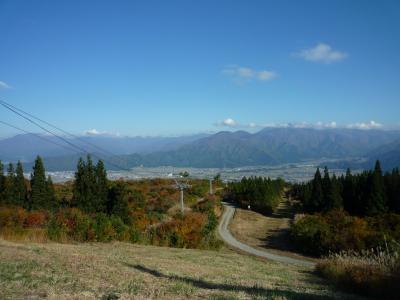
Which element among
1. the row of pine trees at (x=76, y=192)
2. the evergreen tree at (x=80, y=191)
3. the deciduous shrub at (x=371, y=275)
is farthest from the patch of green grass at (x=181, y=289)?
the evergreen tree at (x=80, y=191)

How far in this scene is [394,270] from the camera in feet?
31.7

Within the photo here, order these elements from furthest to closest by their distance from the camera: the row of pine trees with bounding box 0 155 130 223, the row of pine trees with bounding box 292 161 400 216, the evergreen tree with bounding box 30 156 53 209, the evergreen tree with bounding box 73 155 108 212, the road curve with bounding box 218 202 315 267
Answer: the row of pine trees with bounding box 292 161 400 216
the evergreen tree with bounding box 30 156 53 209
the evergreen tree with bounding box 73 155 108 212
the row of pine trees with bounding box 0 155 130 223
the road curve with bounding box 218 202 315 267

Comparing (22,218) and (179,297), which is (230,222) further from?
(179,297)

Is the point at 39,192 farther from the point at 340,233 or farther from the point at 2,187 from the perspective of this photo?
the point at 340,233

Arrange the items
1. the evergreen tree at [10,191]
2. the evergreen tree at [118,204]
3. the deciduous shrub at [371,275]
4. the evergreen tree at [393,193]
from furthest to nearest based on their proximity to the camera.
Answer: the evergreen tree at [393,193], the evergreen tree at [10,191], the evergreen tree at [118,204], the deciduous shrub at [371,275]

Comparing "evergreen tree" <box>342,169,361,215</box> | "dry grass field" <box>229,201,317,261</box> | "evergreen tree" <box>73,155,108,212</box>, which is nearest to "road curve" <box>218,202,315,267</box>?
"dry grass field" <box>229,201,317,261</box>

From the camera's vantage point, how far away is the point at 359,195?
63625 mm

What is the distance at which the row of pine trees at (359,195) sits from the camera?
5897 centimetres

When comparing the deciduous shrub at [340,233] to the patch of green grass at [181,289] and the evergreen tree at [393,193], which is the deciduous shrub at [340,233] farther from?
the patch of green grass at [181,289]

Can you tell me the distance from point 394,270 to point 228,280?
429 cm

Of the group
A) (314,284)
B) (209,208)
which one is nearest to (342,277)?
(314,284)

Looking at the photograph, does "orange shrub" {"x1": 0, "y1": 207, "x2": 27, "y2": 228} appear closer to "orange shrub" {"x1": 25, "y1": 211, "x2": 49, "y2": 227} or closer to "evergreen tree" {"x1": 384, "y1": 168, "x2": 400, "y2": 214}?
"orange shrub" {"x1": 25, "y1": 211, "x2": 49, "y2": 227}

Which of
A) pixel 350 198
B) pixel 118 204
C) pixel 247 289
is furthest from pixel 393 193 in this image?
pixel 247 289

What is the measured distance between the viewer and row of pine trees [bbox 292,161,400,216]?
59.0 metres
